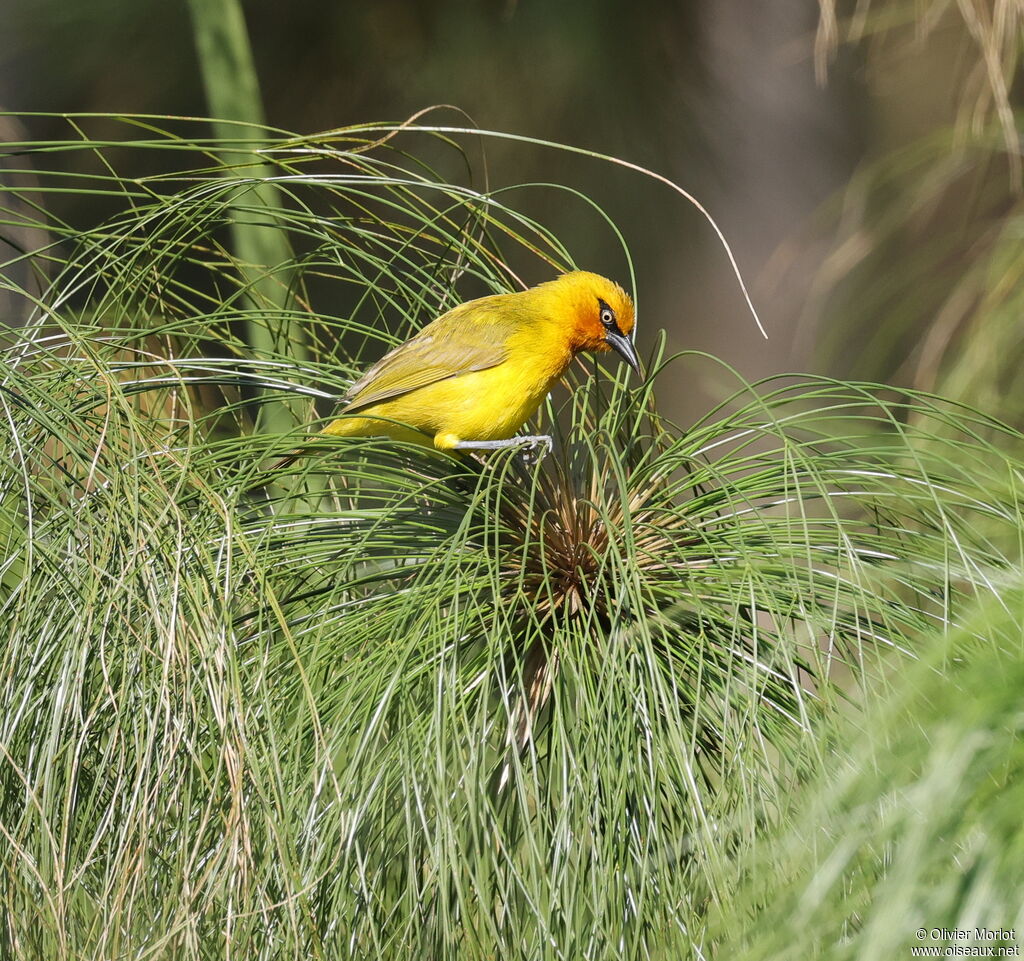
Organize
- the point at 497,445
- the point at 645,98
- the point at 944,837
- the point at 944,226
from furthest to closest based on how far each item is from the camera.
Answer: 1. the point at 944,226
2. the point at 645,98
3. the point at 497,445
4. the point at 944,837

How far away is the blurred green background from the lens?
2.22m

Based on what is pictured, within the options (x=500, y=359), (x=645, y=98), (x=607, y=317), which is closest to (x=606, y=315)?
(x=607, y=317)

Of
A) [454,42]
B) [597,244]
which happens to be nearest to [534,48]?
[454,42]

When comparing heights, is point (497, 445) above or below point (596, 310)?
below

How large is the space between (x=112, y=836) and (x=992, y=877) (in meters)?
0.51

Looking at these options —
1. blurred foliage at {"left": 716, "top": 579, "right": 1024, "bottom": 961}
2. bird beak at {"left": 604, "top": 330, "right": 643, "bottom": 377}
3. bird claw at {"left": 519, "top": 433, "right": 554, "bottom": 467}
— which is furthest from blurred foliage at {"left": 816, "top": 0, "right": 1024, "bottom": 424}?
blurred foliage at {"left": 716, "top": 579, "right": 1024, "bottom": 961}

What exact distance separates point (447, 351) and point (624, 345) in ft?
0.59

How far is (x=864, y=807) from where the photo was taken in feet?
1.30

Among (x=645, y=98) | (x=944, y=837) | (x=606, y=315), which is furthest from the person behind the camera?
(x=645, y=98)

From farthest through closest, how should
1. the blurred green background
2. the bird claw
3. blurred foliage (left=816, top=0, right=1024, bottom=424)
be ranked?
the blurred green background, blurred foliage (left=816, top=0, right=1024, bottom=424), the bird claw

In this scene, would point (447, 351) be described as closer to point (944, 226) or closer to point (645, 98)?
point (645, 98)

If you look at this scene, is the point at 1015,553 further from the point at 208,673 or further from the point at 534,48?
the point at 534,48

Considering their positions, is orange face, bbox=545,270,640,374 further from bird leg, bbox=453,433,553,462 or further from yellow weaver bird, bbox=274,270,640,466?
bird leg, bbox=453,433,553,462

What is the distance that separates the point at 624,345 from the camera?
1149 millimetres
